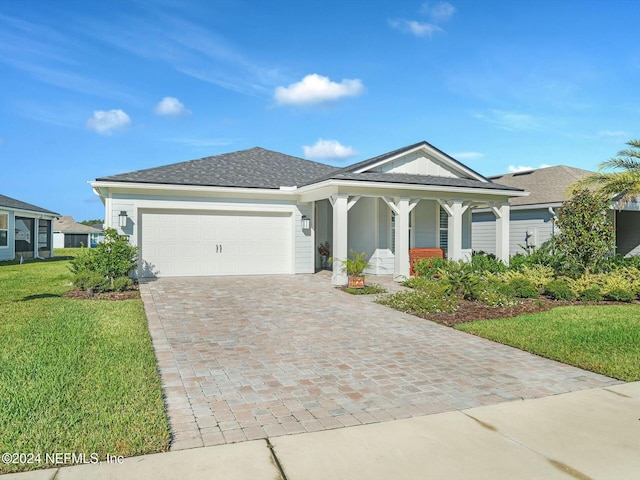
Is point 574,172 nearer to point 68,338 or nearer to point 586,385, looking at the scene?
point 586,385

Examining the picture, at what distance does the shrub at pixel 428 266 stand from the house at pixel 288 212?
17.8 inches

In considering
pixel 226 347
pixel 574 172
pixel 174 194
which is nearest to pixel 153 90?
pixel 174 194

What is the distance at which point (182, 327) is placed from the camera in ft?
24.1

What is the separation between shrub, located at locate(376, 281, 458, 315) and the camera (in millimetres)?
9047

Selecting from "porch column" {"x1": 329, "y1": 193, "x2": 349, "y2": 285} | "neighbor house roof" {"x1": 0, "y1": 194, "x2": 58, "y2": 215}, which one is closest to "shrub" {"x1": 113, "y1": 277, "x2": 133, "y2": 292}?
"porch column" {"x1": 329, "y1": 193, "x2": 349, "y2": 285}

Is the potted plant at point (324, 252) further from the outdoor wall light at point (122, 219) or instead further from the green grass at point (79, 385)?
the green grass at point (79, 385)

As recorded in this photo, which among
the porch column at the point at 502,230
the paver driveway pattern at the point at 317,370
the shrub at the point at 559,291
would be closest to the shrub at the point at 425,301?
the paver driveway pattern at the point at 317,370

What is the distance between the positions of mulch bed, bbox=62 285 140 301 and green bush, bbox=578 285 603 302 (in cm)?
1107

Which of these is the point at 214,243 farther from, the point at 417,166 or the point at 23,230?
the point at 23,230

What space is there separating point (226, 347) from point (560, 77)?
1311cm

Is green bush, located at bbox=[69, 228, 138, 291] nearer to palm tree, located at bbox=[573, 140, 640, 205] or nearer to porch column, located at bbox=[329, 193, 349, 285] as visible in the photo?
porch column, located at bbox=[329, 193, 349, 285]

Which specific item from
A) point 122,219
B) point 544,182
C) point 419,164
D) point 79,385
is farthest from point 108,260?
point 544,182

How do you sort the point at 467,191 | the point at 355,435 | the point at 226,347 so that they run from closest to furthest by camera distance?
the point at 355,435
the point at 226,347
the point at 467,191

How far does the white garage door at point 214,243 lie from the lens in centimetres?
1391
